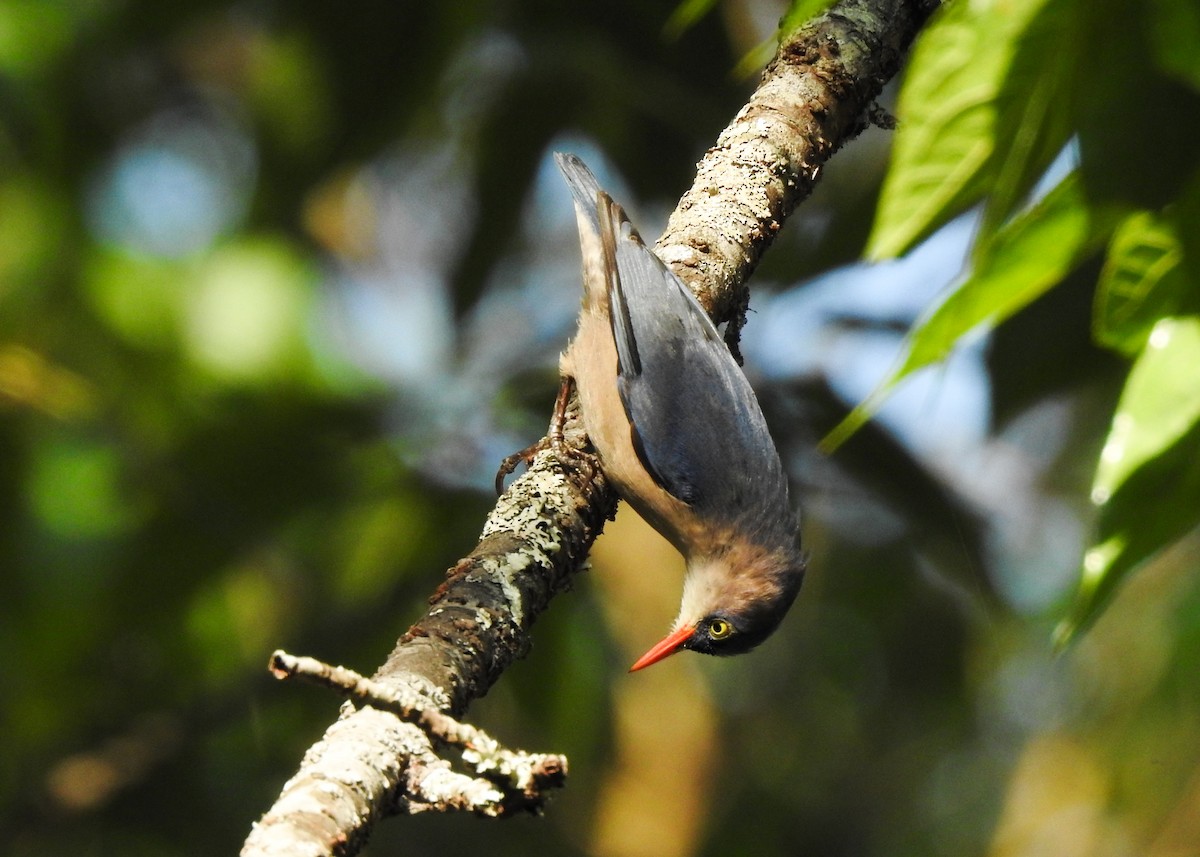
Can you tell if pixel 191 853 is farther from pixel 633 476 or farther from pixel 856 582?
pixel 856 582

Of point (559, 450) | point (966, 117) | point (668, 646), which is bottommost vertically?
point (966, 117)

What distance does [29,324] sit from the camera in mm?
5023

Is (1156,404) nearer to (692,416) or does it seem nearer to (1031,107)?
(1031,107)

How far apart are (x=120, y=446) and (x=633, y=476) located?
2479 mm

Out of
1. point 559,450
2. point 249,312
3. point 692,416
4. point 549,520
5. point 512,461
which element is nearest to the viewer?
point 549,520

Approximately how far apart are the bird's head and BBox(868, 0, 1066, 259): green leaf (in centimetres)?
190

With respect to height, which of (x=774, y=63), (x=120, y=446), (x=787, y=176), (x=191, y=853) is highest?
(x=120, y=446)

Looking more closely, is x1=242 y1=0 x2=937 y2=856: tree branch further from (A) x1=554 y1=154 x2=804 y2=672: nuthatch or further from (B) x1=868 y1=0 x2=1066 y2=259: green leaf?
(B) x1=868 y1=0 x2=1066 y2=259: green leaf

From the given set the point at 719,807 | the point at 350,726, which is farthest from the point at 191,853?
the point at 350,726

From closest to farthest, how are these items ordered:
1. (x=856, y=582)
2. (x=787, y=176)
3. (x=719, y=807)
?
(x=787, y=176) < (x=719, y=807) < (x=856, y=582)

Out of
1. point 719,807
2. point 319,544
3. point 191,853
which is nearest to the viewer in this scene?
point 191,853

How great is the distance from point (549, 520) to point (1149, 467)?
119cm

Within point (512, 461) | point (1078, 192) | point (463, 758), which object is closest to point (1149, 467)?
point (1078, 192)

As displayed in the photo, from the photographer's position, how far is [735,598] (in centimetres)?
360
